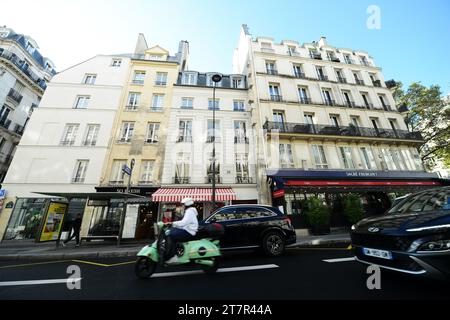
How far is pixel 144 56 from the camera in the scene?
18781 mm

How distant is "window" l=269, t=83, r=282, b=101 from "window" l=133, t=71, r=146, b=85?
12.2m

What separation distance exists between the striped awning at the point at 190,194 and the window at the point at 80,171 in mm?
6057

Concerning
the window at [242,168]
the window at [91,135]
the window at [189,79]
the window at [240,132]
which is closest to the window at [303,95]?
the window at [240,132]

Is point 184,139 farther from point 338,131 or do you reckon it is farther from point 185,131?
point 338,131

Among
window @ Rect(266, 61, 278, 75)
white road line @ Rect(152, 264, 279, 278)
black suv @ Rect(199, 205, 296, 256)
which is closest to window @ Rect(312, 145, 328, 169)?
window @ Rect(266, 61, 278, 75)

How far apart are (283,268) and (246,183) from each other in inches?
385

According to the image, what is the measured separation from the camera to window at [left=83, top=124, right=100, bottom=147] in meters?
14.2

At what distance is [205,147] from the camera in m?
14.8

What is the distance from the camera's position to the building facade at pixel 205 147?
42.9ft

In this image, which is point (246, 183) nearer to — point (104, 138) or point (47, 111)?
point (104, 138)

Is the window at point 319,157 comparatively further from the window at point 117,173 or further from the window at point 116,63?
the window at point 116,63

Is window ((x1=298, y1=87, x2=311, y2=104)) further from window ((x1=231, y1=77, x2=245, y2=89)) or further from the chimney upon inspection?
the chimney

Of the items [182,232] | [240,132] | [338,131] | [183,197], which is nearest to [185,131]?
[240,132]

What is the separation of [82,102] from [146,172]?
9.14 m
